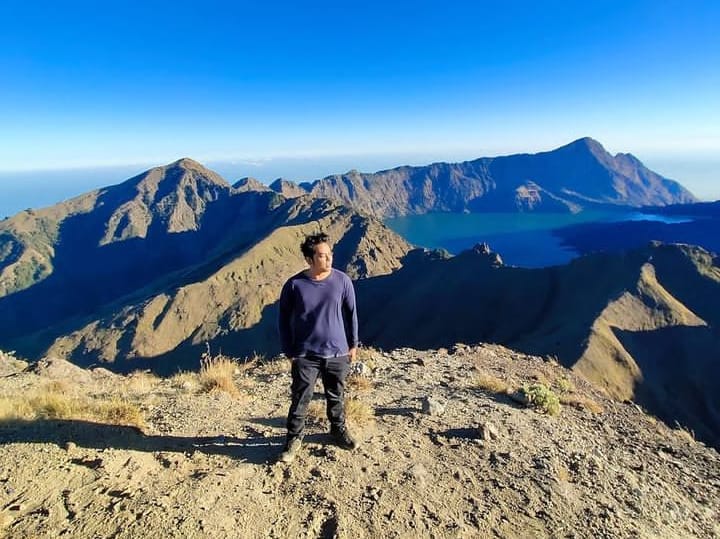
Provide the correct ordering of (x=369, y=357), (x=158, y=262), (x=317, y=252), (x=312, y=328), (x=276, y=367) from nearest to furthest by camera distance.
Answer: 1. (x=317, y=252)
2. (x=312, y=328)
3. (x=276, y=367)
4. (x=369, y=357)
5. (x=158, y=262)

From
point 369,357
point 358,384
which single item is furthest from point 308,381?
point 369,357

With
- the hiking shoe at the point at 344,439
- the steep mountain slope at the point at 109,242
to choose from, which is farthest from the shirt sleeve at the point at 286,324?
the steep mountain slope at the point at 109,242

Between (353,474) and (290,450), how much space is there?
2.47 feet

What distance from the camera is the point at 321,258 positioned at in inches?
184

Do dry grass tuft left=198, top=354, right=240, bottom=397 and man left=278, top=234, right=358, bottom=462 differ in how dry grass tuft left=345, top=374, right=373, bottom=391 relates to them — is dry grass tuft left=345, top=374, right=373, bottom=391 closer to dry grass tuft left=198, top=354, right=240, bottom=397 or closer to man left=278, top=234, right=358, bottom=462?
dry grass tuft left=198, top=354, right=240, bottom=397

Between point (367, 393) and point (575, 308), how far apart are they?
45.3m

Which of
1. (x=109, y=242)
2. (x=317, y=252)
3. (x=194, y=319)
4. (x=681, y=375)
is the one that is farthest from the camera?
(x=109, y=242)

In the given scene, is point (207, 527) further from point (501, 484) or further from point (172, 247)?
point (172, 247)

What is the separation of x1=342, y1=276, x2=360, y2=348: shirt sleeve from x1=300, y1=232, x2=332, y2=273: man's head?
0.42m

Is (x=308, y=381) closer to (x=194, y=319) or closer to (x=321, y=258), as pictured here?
(x=321, y=258)

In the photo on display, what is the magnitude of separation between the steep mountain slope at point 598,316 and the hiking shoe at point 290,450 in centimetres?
2769

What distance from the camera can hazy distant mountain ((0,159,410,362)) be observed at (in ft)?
256

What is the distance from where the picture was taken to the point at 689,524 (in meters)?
4.71

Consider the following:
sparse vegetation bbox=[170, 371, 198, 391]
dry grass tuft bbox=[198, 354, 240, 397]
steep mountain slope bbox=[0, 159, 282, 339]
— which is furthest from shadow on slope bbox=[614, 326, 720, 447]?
steep mountain slope bbox=[0, 159, 282, 339]
